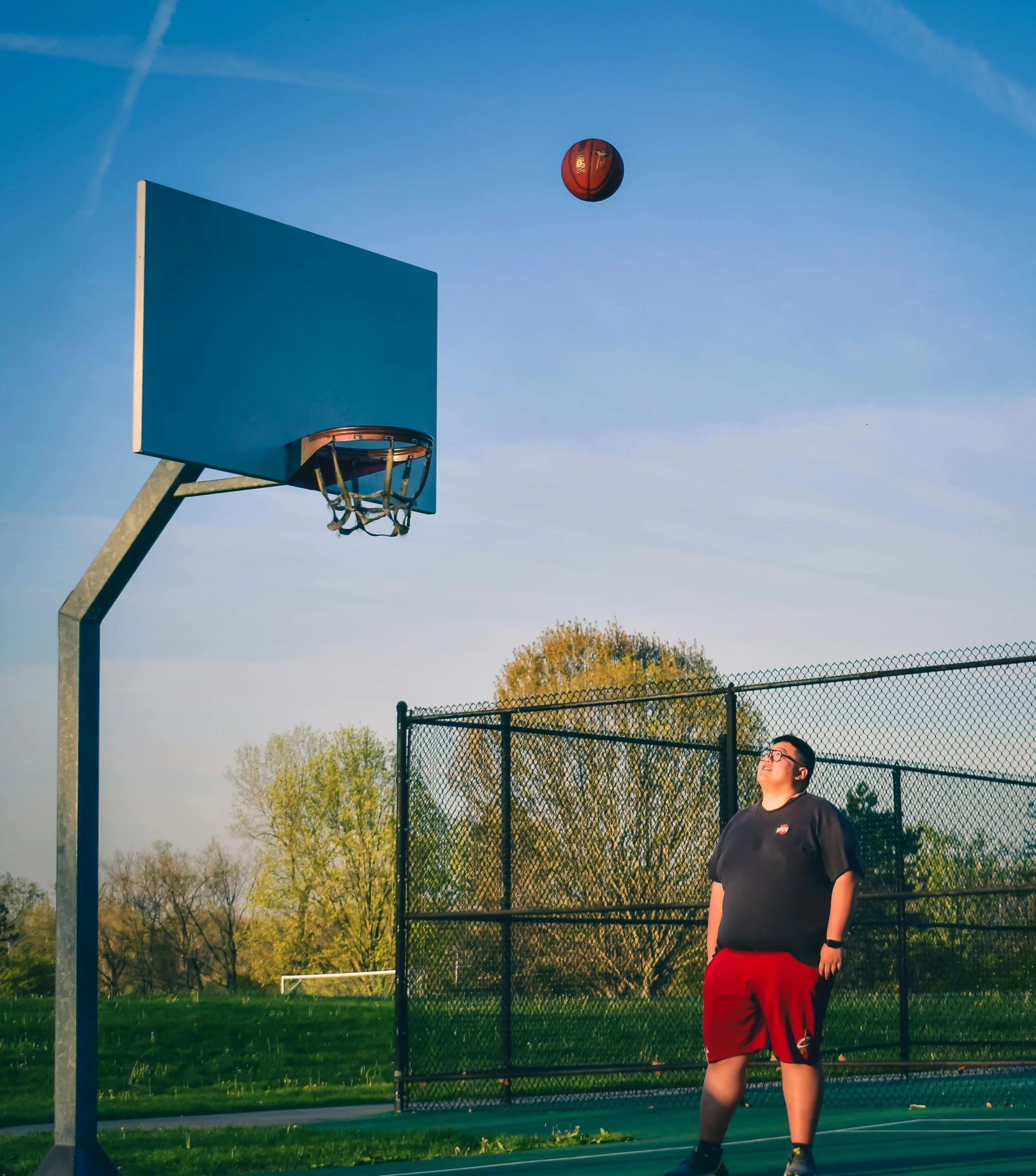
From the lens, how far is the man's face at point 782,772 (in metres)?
5.71

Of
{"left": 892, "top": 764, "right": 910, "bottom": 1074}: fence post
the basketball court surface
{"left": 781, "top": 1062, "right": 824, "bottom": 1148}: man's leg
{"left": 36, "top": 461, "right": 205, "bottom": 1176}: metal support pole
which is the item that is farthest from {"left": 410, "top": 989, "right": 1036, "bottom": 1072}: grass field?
{"left": 781, "top": 1062, "right": 824, "bottom": 1148}: man's leg

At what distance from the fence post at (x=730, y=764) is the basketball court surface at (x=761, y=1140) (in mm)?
2011

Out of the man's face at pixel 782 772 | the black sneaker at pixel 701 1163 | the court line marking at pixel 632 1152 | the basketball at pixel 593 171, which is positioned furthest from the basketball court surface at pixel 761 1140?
Answer: the basketball at pixel 593 171

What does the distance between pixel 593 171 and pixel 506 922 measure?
17.2 ft

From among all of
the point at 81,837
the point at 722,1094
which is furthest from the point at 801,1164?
the point at 81,837

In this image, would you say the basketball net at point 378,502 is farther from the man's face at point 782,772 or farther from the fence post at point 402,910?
the fence post at point 402,910

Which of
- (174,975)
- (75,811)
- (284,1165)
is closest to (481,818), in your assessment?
(284,1165)

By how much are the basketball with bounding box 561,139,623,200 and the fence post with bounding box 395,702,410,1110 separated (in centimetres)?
393

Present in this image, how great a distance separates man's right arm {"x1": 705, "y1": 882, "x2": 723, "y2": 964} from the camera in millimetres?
5844

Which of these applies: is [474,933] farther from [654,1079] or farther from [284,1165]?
[284,1165]

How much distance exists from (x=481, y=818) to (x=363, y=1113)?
27.7ft

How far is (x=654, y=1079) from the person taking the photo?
12.2 meters

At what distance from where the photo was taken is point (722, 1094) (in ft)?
18.2

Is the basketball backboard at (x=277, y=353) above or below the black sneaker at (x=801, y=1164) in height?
above
